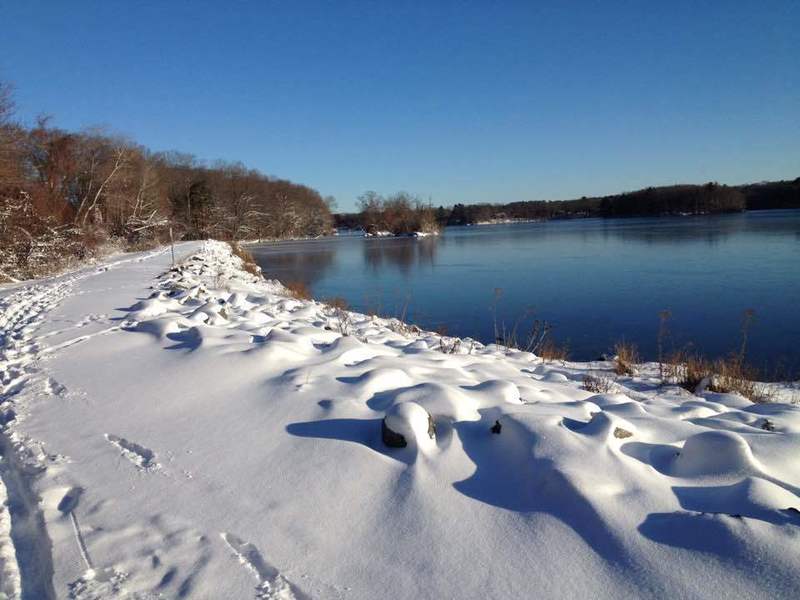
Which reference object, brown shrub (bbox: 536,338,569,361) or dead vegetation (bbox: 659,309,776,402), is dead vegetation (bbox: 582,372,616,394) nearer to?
dead vegetation (bbox: 659,309,776,402)

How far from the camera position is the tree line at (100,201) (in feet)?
49.8

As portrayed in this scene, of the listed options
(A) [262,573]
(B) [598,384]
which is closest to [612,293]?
(B) [598,384]

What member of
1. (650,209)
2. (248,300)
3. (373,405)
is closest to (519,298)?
(248,300)

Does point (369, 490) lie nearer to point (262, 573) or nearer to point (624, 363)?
point (262, 573)

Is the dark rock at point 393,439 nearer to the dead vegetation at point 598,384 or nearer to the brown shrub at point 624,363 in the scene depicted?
the dead vegetation at point 598,384

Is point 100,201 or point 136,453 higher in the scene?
point 100,201

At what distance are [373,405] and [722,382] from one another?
14.0 feet

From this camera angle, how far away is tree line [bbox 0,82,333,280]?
15171 mm

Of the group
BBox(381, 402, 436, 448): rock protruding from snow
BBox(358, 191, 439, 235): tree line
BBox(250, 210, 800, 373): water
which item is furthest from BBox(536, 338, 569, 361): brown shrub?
BBox(358, 191, 439, 235): tree line

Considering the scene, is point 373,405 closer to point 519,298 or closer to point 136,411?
point 136,411

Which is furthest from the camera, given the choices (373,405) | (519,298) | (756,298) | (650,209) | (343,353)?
(650,209)

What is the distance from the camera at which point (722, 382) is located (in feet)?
17.5

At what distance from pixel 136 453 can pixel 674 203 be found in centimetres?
8132

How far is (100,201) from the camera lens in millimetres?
30172
